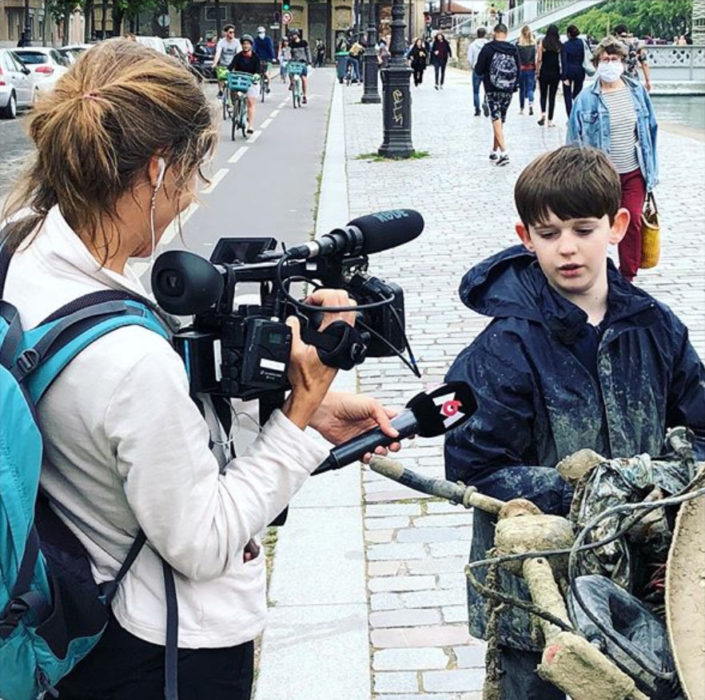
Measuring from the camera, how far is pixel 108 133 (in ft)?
5.99

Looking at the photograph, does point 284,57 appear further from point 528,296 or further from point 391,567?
point 528,296

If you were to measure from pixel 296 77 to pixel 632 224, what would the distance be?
2374cm

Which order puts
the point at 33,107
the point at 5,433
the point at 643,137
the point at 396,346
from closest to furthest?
1. the point at 5,433
2. the point at 33,107
3. the point at 396,346
4. the point at 643,137

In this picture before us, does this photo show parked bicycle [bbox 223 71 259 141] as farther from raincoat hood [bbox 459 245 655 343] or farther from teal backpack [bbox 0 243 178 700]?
teal backpack [bbox 0 243 178 700]

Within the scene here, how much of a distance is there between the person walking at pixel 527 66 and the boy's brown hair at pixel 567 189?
69.4ft

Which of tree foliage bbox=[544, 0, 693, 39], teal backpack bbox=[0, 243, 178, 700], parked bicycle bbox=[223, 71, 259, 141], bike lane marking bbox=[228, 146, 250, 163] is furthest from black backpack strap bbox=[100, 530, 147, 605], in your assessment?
tree foliage bbox=[544, 0, 693, 39]

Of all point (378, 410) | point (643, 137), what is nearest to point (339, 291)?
point (378, 410)

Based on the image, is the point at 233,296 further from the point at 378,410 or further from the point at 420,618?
the point at 420,618

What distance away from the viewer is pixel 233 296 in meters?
2.00

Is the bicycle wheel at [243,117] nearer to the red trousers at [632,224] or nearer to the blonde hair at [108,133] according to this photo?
the red trousers at [632,224]

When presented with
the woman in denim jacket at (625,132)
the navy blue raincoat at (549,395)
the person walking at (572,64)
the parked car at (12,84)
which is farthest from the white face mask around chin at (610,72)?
the parked car at (12,84)

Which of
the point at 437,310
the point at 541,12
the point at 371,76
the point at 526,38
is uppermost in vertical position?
the point at 541,12

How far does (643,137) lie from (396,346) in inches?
288

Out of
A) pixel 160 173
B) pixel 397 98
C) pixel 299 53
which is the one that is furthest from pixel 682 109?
pixel 160 173
